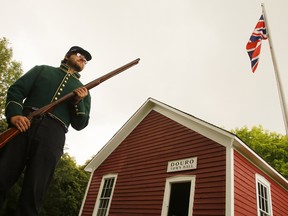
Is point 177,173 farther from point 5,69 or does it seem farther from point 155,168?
point 5,69

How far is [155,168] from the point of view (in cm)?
887

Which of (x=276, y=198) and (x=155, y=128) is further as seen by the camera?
(x=155, y=128)

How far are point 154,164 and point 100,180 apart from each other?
4.02 m

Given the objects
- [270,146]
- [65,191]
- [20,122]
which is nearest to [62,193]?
[65,191]

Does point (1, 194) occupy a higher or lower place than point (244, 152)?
lower

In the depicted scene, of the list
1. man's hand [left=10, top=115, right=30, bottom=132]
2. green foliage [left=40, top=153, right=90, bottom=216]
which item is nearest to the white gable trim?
man's hand [left=10, top=115, right=30, bottom=132]

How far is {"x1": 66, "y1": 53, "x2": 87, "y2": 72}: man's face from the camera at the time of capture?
260 centimetres

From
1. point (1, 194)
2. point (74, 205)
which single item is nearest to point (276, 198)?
point (1, 194)

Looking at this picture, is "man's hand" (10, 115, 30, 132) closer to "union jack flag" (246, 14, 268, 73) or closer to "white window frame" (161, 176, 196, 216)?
"white window frame" (161, 176, 196, 216)

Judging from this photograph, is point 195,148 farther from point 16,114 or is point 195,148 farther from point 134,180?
point 16,114

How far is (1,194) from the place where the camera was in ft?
5.67

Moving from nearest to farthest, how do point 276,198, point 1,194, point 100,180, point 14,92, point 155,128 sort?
point 1,194
point 14,92
point 276,198
point 155,128
point 100,180

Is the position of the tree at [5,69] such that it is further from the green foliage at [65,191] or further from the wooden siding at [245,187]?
the wooden siding at [245,187]

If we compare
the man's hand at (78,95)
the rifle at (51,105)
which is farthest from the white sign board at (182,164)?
the man's hand at (78,95)
